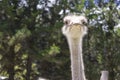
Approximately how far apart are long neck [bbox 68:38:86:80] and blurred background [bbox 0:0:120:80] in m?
13.3

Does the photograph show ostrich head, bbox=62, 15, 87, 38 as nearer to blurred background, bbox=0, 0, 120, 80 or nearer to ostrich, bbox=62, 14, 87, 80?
ostrich, bbox=62, 14, 87, 80

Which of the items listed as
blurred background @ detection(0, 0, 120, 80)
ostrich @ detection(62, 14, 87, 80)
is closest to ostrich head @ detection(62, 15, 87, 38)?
ostrich @ detection(62, 14, 87, 80)

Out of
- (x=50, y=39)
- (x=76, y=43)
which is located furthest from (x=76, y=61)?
(x=50, y=39)

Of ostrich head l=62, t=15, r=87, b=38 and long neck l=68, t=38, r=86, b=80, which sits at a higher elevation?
ostrich head l=62, t=15, r=87, b=38

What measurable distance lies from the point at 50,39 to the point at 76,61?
51.5 ft

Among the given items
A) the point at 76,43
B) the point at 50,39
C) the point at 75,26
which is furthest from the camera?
the point at 50,39

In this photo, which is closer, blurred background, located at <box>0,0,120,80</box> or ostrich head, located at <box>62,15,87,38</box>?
ostrich head, located at <box>62,15,87,38</box>

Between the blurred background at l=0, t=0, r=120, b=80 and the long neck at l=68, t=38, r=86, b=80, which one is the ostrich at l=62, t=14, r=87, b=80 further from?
the blurred background at l=0, t=0, r=120, b=80

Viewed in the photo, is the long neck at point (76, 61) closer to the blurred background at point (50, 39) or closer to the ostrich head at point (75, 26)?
the ostrich head at point (75, 26)

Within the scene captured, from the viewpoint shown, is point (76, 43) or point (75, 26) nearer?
point (75, 26)

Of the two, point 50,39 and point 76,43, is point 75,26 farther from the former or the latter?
point 50,39

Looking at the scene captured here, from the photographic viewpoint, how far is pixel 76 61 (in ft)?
8.50

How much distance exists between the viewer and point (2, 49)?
17.8 meters

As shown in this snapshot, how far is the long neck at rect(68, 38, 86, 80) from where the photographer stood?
2.52 m
